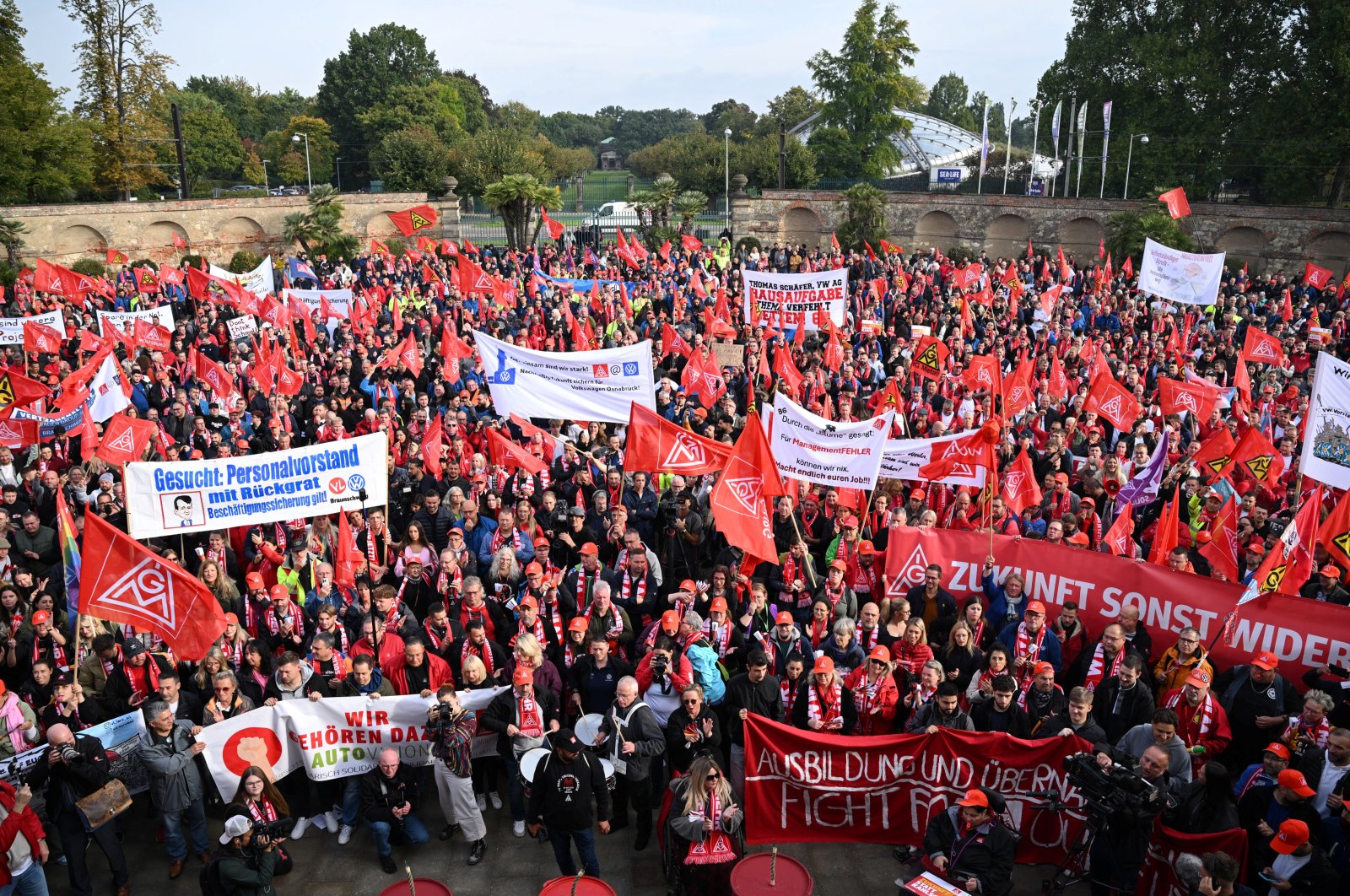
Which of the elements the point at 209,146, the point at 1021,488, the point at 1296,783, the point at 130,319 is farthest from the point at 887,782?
the point at 209,146

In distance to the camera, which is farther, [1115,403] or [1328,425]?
[1115,403]

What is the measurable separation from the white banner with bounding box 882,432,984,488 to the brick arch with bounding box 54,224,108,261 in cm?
3819

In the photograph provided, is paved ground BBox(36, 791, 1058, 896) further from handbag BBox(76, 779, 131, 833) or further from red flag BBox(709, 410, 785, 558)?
red flag BBox(709, 410, 785, 558)

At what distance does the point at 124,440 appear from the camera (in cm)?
1156

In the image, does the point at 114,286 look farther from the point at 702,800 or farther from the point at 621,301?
the point at 702,800

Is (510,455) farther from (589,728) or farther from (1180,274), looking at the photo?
(1180,274)

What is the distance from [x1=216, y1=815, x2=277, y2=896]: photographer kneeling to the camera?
591 cm

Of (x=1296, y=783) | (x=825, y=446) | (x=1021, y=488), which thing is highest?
(x=825, y=446)

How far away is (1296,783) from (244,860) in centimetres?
625

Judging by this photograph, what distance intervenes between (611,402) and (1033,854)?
23.0 ft

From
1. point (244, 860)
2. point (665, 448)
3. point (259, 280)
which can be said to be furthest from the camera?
point (259, 280)

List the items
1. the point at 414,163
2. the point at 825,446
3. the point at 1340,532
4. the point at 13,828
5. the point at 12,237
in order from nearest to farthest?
1. the point at 13,828
2. the point at 1340,532
3. the point at 825,446
4. the point at 12,237
5. the point at 414,163

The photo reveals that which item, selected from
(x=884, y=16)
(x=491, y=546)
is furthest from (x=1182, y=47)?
(x=491, y=546)

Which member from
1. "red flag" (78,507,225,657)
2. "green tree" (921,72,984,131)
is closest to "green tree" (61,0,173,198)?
"red flag" (78,507,225,657)
